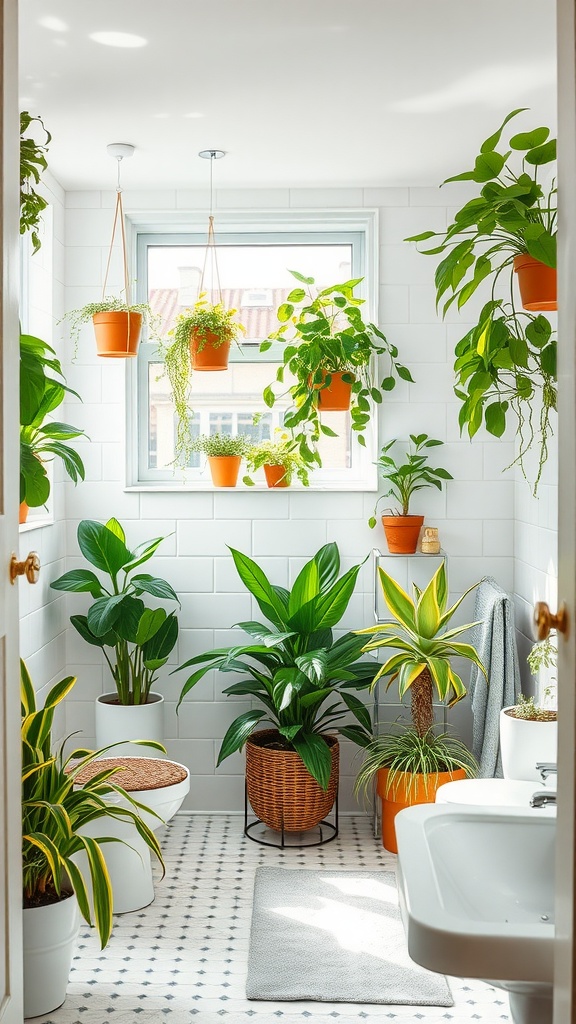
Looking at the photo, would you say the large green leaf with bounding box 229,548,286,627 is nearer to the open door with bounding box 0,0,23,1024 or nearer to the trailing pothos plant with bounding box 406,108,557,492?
the trailing pothos plant with bounding box 406,108,557,492

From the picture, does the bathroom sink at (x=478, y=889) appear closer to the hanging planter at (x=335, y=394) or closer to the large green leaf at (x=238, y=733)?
the large green leaf at (x=238, y=733)

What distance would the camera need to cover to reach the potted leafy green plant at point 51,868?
2.25 meters

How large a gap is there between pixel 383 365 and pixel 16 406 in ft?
7.60

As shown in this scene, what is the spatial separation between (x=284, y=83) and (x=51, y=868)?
223 centimetres

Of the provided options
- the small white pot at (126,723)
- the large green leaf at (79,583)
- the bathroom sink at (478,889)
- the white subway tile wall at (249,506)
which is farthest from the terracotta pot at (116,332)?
the bathroom sink at (478,889)

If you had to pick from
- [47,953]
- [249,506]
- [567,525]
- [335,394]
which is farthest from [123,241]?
[567,525]

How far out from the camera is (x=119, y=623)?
11.3 ft

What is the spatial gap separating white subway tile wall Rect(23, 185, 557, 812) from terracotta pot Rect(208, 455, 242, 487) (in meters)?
0.07

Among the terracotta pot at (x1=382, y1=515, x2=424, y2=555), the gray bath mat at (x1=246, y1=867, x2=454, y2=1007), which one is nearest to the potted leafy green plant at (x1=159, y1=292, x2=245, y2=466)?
the terracotta pot at (x1=382, y1=515, x2=424, y2=555)

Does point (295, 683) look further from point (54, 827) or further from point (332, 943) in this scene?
point (54, 827)

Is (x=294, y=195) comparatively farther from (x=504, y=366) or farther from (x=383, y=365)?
(x=504, y=366)

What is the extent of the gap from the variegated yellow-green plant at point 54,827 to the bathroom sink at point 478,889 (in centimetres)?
98

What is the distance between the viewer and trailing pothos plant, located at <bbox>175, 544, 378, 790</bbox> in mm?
3465

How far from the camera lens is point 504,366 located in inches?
77.5
